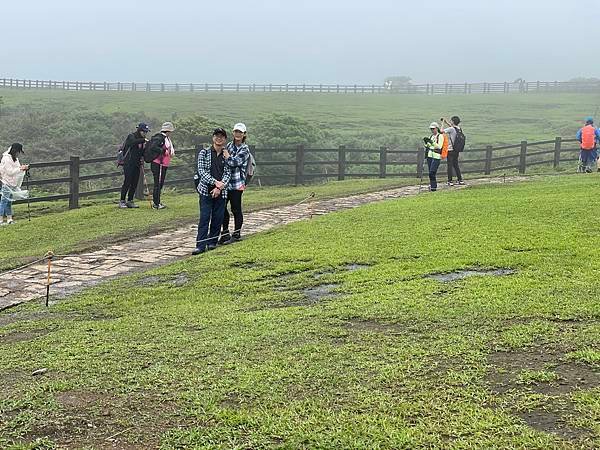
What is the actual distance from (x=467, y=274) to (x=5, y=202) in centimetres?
928

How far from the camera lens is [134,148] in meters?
13.4

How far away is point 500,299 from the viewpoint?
5.66 m

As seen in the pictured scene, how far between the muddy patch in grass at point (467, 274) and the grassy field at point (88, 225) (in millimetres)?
5387

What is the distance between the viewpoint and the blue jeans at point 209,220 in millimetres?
9383

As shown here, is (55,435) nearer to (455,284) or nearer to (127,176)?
(455,284)

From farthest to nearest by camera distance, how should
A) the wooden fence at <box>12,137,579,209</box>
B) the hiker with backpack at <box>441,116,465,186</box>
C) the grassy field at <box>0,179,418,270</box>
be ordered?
the wooden fence at <box>12,137,579,209</box>
the hiker with backpack at <box>441,116,465,186</box>
the grassy field at <box>0,179,418,270</box>

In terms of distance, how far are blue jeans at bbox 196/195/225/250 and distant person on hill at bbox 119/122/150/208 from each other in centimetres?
437

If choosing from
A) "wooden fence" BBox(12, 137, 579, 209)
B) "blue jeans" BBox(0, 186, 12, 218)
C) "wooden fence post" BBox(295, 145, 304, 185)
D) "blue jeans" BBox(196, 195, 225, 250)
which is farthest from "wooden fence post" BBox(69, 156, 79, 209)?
"wooden fence post" BBox(295, 145, 304, 185)

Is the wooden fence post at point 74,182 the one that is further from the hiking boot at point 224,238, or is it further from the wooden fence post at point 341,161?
the wooden fence post at point 341,161

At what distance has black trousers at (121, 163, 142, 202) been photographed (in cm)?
1358

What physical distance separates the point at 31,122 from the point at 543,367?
31.0m

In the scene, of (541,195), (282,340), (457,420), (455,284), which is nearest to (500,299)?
(455,284)

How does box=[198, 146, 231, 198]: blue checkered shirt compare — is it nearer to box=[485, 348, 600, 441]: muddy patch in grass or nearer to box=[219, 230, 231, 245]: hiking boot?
box=[219, 230, 231, 245]: hiking boot

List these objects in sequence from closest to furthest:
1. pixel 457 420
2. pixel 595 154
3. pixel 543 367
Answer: pixel 457 420
pixel 543 367
pixel 595 154
